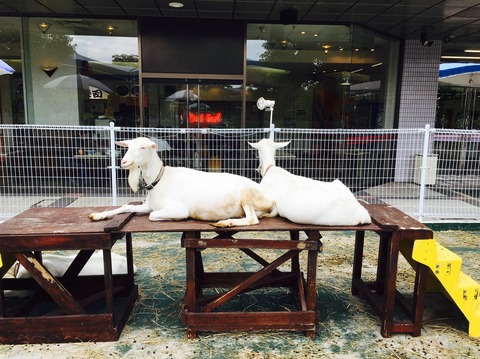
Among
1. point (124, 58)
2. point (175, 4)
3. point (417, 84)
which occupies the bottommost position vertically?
point (417, 84)

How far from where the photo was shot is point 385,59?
911 centimetres

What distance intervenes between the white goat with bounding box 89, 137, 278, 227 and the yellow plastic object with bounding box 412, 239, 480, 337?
127 cm

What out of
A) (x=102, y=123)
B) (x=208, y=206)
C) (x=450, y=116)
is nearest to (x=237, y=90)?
(x=102, y=123)

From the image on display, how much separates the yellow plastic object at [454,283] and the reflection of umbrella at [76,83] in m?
6.65

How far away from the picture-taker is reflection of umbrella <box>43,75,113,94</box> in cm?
778

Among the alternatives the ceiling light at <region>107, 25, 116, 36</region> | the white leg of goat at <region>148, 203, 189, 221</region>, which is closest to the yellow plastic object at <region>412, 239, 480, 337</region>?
the white leg of goat at <region>148, 203, 189, 221</region>

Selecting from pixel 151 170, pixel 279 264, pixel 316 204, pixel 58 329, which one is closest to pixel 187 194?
pixel 151 170

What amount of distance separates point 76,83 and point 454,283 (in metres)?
7.29

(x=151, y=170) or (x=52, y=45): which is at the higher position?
(x=52, y=45)

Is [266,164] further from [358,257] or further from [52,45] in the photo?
[52,45]

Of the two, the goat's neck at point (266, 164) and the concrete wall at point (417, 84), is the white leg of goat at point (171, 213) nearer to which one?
the goat's neck at point (266, 164)

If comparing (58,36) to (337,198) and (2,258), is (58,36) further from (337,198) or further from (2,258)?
(337,198)

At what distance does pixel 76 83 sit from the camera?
7836 millimetres

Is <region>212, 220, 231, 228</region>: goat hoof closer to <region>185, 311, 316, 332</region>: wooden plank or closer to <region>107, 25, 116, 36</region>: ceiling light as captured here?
<region>185, 311, 316, 332</region>: wooden plank
